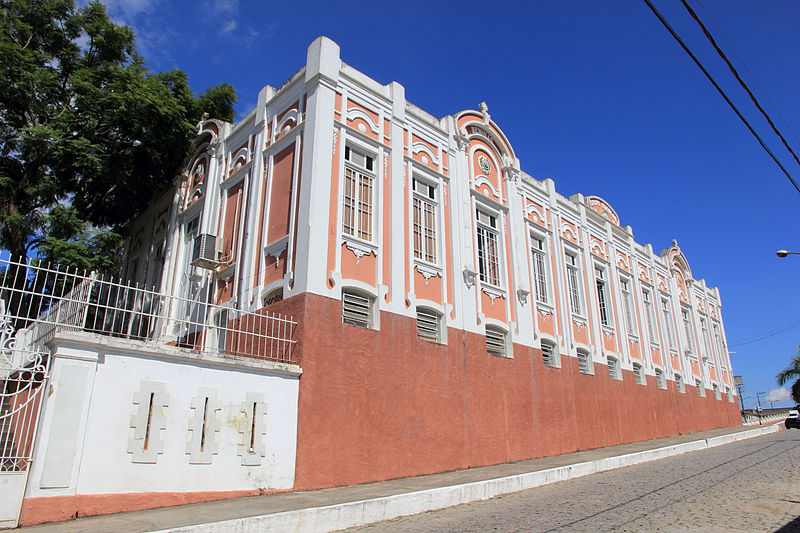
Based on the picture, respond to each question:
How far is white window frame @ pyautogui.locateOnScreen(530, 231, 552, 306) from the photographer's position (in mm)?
17297

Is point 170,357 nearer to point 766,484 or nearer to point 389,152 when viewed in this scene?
point 389,152

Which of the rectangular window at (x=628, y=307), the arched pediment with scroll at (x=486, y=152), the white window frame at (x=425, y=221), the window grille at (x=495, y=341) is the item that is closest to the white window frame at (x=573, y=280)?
Result: the rectangular window at (x=628, y=307)

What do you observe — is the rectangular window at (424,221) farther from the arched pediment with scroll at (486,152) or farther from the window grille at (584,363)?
the window grille at (584,363)

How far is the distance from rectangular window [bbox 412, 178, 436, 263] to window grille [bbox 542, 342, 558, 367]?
5.70 m

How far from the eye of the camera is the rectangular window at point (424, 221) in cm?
1330

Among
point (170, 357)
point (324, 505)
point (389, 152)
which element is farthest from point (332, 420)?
point (389, 152)

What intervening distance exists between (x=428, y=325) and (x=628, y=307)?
1388cm

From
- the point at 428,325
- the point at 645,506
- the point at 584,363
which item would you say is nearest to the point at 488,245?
Answer: the point at 428,325

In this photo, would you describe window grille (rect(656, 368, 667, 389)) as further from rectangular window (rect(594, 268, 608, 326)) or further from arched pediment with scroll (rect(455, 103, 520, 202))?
arched pediment with scroll (rect(455, 103, 520, 202))

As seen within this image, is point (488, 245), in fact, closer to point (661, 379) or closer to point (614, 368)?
point (614, 368)

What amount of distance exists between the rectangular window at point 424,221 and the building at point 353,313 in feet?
0.25

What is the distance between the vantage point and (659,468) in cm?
1262

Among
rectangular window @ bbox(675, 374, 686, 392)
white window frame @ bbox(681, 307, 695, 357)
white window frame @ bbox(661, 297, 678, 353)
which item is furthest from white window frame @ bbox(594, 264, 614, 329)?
white window frame @ bbox(681, 307, 695, 357)

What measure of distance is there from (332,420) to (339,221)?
417 centimetres
